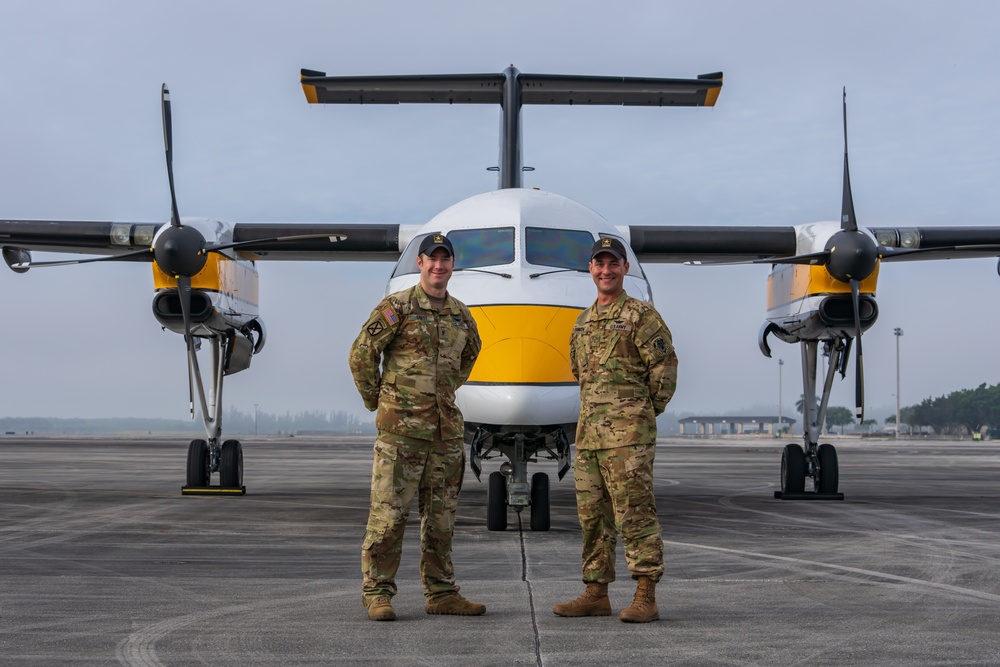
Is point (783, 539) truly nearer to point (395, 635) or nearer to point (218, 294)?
point (395, 635)

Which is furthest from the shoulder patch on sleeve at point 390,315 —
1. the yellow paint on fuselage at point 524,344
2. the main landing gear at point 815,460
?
the main landing gear at point 815,460

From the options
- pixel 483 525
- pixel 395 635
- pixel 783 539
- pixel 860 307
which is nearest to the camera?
pixel 395 635

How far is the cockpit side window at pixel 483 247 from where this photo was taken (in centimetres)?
972

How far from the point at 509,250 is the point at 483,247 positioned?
29 centimetres

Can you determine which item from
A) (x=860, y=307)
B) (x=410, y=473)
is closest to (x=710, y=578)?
(x=410, y=473)

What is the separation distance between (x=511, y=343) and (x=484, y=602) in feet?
9.54

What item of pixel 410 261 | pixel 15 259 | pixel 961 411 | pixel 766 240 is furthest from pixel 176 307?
pixel 961 411

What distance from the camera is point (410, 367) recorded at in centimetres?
580

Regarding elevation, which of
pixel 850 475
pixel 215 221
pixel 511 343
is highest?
pixel 215 221

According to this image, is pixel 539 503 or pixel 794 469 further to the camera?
pixel 794 469

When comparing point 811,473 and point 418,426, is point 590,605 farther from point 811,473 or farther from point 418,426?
point 811,473

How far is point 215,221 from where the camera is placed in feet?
47.6

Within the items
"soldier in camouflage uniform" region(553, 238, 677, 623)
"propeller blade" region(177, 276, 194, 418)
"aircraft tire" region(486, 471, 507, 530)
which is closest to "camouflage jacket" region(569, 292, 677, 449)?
"soldier in camouflage uniform" region(553, 238, 677, 623)

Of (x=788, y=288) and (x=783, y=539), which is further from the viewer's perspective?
(x=788, y=288)
